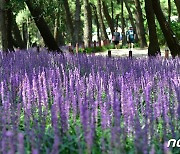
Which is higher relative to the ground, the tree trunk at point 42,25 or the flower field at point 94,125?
the tree trunk at point 42,25

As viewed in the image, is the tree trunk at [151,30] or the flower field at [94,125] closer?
the flower field at [94,125]

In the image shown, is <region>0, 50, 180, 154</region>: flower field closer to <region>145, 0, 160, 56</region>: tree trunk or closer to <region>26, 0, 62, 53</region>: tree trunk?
<region>145, 0, 160, 56</region>: tree trunk

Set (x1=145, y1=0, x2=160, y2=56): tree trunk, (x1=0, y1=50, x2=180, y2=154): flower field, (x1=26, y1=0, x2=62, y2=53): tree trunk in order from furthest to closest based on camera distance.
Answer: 1. (x1=26, y1=0, x2=62, y2=53): tree trunk
2. (x1=145, y1=0, x2=160, y2=56): tree trunk
3. (x1=0, y1=50, x2=180, y2=154): flower field

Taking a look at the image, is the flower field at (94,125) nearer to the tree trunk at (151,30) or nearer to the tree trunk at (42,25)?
the tree trunk at (151,30)

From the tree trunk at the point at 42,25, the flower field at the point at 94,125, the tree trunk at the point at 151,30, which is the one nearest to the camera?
the flower field at the point at 94,125

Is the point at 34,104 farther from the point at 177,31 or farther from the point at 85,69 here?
the point at 177,31

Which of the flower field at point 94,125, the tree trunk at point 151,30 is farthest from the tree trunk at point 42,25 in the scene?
the flower field at point 94,125

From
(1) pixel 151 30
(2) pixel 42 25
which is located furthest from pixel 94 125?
(2) pixel 42 25

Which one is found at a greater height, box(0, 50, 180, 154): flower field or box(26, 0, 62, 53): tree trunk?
box(26, 0, 62, 53): tree trunk

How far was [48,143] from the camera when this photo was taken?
131 inches

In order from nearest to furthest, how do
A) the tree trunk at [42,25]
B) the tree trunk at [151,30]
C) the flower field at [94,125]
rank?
the flower field at [94,125] → the tree trunk at [151,30] → the tree trunk at [42,25]

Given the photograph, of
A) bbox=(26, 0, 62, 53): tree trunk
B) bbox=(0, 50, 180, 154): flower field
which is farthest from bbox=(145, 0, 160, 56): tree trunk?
bbox=(0, 50, 180, 154): flower field

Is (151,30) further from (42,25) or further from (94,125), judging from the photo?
(94,125)

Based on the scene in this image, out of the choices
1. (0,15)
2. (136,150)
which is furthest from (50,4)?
(136,150)
